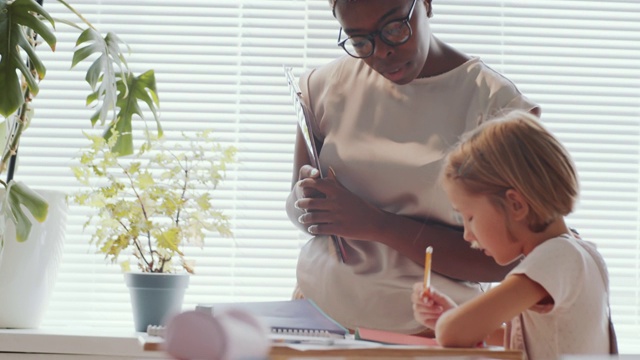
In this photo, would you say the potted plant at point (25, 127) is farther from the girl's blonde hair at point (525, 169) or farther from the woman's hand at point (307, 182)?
the girl's blonde hair at point (525, 169)

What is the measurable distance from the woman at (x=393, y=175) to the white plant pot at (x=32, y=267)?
0.93m

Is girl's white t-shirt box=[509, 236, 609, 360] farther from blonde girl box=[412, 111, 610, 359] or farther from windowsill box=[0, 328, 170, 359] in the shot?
windowsill box=[0, 328, 170, 359]

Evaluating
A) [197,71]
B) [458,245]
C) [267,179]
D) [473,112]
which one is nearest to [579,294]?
[458,245]

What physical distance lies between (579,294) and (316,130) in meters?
0.76

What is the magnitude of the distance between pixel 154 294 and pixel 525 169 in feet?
4.30

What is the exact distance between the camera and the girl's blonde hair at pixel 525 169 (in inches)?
49.3

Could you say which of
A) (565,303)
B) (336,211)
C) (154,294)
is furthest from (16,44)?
(565,303)

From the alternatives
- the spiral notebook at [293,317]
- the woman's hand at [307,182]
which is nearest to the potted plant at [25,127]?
the woman's hand at [307,182]

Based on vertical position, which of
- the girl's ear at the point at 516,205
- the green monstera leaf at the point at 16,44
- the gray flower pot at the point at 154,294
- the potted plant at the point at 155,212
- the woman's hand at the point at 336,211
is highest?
the green monstera leaf at the point at 16,44

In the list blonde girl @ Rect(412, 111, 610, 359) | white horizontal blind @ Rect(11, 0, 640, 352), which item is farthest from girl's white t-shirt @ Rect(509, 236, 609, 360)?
white horizontal blind @ Rect(11, 0, 640, 352)

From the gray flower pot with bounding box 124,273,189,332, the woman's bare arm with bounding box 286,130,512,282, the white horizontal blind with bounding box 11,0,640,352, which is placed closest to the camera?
the woman's bare arm with bounding box 286,130,512,282

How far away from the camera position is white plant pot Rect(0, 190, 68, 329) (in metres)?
2.28

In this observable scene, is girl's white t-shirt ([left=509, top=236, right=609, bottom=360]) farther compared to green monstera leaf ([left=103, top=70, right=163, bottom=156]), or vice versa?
green monstera leaf ([left=103, top=70, right=163, bottom=156])

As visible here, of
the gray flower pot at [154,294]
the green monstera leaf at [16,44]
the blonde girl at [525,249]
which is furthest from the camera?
the gray flower pot at [154,294]
